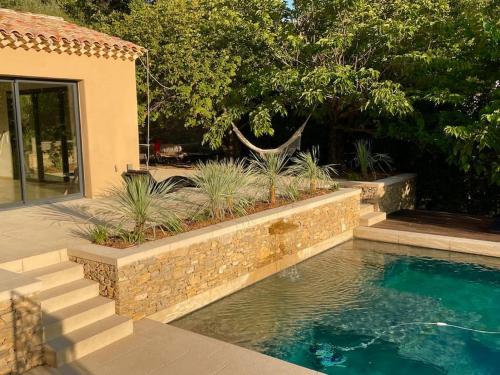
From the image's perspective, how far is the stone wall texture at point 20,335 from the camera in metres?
4.28

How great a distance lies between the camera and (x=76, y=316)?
16.5ft

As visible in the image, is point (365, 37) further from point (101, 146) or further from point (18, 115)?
point (18, 115)

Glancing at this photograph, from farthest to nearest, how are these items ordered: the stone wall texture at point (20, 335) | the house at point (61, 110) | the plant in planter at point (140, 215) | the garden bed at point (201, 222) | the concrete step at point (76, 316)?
the house at point (61, 110), the plant in planter at point (140, 215), the garden bed at point (201, 222), the concrete step at point (76, 316), the stone wall texture at point (20, 335)

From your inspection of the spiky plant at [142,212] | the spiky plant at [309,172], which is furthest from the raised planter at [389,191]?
the spiky plant at [142,212]

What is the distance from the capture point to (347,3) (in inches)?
436

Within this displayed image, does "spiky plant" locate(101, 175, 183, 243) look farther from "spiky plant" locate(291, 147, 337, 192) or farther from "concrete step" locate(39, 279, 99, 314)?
"spiky plant" locate(291, 147, 337, 192)

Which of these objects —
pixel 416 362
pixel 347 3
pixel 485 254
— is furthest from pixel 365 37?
pixel 416 362

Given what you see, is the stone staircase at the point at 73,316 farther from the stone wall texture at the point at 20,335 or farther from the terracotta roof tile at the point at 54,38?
the terracotta roof tile at the point at 54,38

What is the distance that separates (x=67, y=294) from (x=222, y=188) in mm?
3048

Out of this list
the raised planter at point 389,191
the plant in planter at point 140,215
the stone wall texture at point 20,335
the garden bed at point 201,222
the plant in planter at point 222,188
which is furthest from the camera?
the raised planter at point 389,191

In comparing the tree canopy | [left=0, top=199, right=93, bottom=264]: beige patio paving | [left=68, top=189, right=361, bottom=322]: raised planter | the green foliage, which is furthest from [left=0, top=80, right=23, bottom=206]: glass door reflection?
the tree canopy

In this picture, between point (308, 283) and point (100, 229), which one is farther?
point (308, 283)

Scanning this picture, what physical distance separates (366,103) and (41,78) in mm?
7079

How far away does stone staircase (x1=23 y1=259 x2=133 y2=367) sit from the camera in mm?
4688
